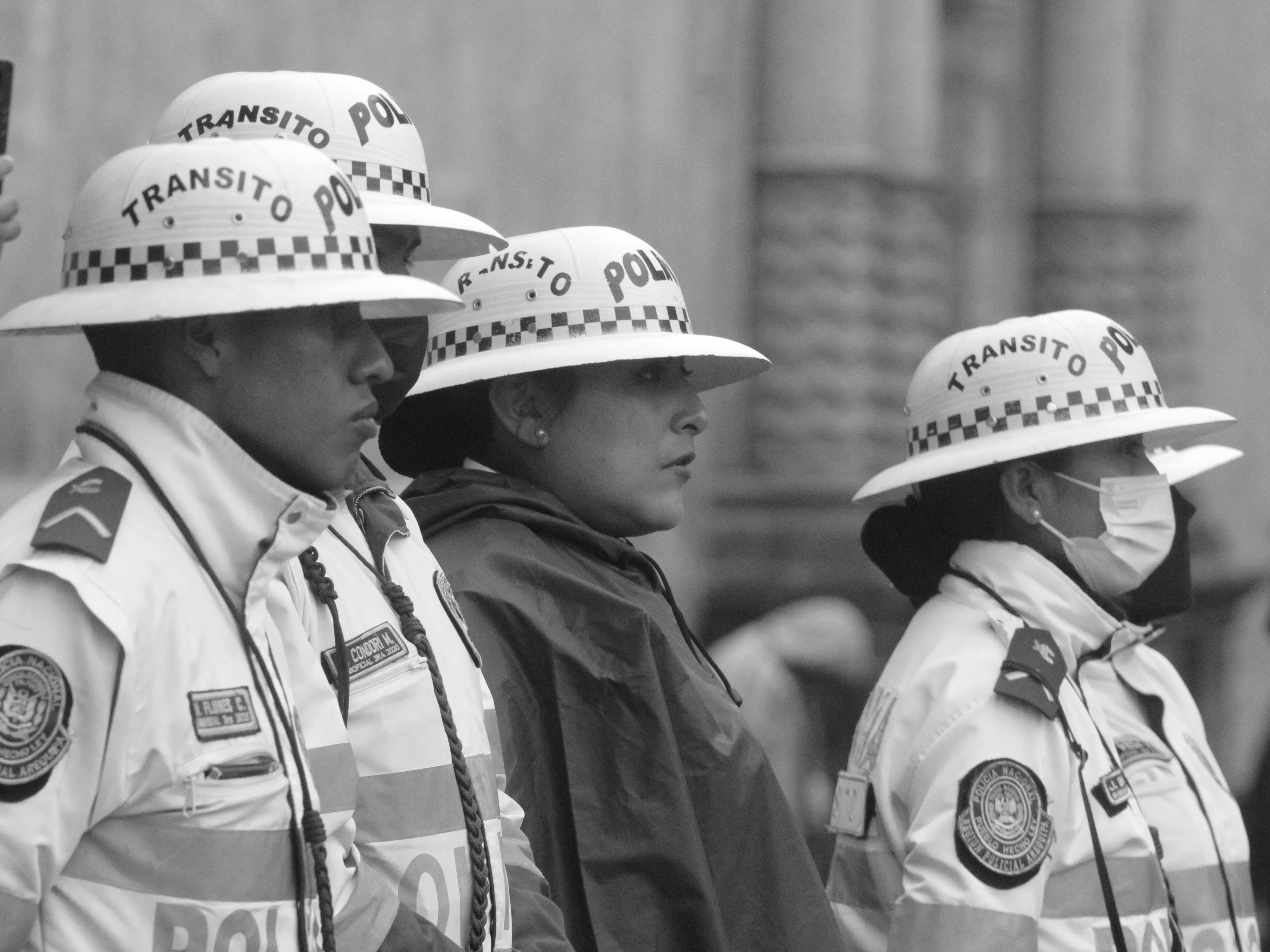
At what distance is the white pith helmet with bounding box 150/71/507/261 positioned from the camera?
3154 mm

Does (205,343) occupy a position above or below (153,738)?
above

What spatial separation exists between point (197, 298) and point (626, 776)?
1204 mm

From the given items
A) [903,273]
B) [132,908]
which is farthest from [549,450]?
[903,273]

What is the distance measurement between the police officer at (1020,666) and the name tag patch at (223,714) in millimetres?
1464

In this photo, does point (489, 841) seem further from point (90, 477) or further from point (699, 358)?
point (699, 358)

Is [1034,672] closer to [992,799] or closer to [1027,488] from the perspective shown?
[992,799]

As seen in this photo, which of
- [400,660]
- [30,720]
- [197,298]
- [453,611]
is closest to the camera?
[30,720]

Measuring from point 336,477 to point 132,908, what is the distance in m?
0.56

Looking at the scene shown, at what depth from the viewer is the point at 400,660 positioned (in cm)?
269

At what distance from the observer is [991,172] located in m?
12.5

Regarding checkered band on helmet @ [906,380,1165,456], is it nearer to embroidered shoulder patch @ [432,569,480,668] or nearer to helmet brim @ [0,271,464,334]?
embroidered shoulder patch @ [432,569,480,668]

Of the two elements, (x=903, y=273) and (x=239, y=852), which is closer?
(x=239, y=852)

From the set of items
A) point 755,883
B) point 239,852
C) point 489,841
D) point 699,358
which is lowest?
point 755,883

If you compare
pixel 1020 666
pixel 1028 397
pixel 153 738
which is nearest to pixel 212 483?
pixel 153 738
